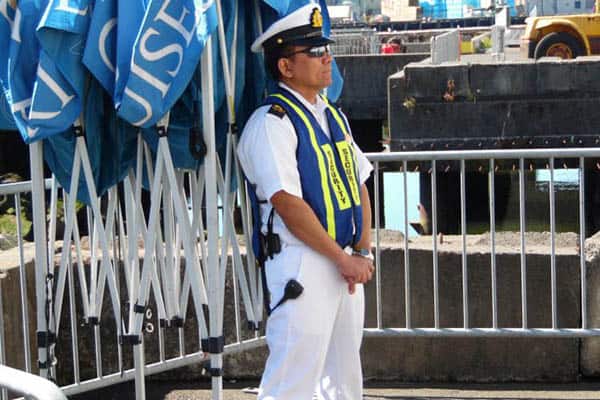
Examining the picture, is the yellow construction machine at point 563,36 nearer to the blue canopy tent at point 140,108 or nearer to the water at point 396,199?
the water at point 396,199

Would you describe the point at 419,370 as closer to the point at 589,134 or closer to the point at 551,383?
the point at 551,383

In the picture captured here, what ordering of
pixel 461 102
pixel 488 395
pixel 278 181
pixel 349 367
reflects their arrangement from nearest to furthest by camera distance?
pixel 278 181 < pixel 349 367 < pixel 488 395 < pixel 461 102

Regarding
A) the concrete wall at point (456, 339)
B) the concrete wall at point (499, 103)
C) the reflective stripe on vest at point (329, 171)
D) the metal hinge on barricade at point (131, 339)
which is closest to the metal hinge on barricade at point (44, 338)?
the metal hinge on barricade at point (131, 339)

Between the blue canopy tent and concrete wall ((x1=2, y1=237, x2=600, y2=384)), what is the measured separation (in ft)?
5.38

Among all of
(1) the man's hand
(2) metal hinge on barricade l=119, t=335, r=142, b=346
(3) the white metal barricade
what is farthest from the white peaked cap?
(3) the white metal barricade

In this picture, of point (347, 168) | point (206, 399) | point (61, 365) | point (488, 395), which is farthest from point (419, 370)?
point (347, 168)

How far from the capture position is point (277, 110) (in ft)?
14.7

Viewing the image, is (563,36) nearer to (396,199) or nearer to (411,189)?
(411,189)

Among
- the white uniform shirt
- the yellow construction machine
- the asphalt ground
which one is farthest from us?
the yellow construction machine

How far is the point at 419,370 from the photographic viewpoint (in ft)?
22.4

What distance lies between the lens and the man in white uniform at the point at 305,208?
443 cm

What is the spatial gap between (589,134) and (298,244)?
1934 cm

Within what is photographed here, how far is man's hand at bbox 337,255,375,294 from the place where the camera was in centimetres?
448

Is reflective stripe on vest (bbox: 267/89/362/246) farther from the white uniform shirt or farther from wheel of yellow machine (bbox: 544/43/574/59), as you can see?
wheel of yellow machine (bbox: 544/43/574/59)
